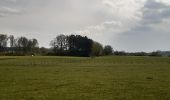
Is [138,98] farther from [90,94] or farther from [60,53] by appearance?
[60,53]

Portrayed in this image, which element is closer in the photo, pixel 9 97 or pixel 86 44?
pixel 9 97

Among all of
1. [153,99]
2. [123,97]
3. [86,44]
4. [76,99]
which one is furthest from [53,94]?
[86,44]

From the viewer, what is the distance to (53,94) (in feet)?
75.8

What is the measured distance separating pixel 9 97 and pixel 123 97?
7230 mm

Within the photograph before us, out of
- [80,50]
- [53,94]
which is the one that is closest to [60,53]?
[80,50]

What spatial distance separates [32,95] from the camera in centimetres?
2259

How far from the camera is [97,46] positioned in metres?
199

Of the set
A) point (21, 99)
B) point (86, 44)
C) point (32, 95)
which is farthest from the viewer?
point (86, 44)

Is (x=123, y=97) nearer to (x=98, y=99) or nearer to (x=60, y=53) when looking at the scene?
(x=98, y=99)

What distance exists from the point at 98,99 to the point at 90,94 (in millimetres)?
2464

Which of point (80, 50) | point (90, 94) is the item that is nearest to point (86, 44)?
point (80, 50)

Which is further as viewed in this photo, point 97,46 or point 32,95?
point 97,46

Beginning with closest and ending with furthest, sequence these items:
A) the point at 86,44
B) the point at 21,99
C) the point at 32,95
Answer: the point at 21,99
the point at 32,95
the point at 86,44

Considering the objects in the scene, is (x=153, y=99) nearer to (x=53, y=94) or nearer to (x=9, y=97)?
(x=53, y=94)
